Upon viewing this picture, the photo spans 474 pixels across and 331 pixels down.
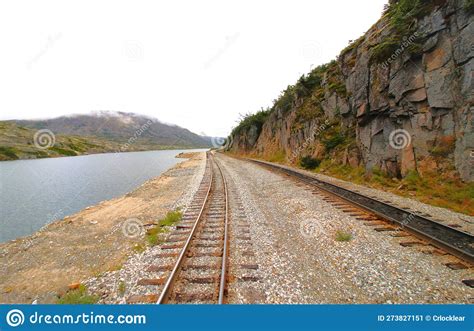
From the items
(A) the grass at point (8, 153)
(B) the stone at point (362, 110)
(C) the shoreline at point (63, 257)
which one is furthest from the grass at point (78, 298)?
(A) the grass at point (8, 153)

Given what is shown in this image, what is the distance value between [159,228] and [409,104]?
49.9 ft

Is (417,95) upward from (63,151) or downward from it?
upward

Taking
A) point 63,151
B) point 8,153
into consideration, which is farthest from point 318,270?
point 63,151

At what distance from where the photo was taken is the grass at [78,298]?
4.69 metres

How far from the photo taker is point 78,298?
189 inches

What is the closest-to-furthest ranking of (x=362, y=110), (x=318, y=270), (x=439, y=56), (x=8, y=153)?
(x=318, y=270), (x=439, y=56), (x=362, y=110), (x=8, y=153)

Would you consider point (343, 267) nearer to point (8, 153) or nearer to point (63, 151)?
point (8, 153)

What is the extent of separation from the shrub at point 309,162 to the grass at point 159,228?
17.1m

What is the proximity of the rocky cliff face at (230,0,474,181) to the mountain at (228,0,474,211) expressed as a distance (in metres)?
0.05

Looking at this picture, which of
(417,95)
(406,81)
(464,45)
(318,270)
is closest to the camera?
(318,270)

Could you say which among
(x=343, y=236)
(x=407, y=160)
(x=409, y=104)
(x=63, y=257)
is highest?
(x=409, y=104)

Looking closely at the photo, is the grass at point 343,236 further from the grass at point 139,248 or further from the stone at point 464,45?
the stone at point 464,45

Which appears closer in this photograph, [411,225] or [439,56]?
[411,225]

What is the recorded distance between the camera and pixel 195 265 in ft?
18.8
